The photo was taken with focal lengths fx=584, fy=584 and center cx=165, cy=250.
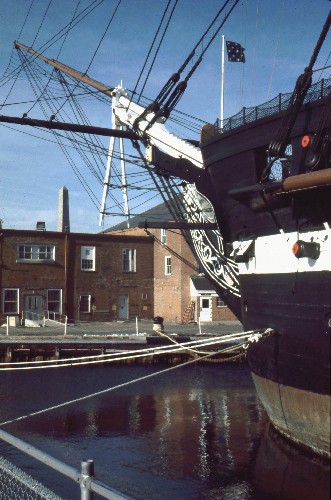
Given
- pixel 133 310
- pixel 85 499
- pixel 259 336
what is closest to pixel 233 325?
pixel 133 310

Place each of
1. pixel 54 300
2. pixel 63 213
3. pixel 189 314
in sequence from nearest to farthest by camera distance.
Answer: pixel 54 300 → pixel 189 314 → pixel 63 213

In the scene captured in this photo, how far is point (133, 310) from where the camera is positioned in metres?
44.0

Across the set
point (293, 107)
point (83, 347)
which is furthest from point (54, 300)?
point (293, 107)

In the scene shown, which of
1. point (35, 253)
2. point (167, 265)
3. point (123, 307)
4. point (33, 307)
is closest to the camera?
point (33, 307)

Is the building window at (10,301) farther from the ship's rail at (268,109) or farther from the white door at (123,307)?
the ship's rail at (268,109)

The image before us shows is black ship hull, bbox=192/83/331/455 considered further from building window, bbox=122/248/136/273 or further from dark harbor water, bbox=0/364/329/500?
building window, bbox=122/248/136/273

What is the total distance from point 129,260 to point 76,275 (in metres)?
4.58

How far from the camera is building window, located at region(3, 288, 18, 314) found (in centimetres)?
3944

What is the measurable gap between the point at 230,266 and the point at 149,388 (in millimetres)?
8740

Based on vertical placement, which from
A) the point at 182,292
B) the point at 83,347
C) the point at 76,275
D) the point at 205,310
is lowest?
the point at 83,347

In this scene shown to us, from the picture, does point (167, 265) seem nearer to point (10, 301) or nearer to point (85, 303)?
point (85, 303)

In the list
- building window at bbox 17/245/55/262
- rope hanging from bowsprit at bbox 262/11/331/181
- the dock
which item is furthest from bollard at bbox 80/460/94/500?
building window at bbox 17/245/55/262

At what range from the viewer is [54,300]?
41031 millimetres

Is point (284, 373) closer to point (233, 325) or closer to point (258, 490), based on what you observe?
point (258, 490)
